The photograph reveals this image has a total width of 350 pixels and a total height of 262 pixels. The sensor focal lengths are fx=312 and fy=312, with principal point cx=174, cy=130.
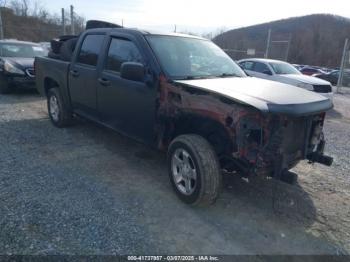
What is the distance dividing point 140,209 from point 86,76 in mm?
2552

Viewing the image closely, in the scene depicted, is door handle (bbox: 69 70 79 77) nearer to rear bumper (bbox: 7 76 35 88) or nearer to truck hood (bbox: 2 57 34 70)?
rear bumper (bbox: 7 76 35 88)

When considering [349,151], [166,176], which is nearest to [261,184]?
[166,176]

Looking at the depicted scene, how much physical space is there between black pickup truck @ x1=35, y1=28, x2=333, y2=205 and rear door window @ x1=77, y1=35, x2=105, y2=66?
0.02 metres

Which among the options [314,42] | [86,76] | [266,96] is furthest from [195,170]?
[314,42]

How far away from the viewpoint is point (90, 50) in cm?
500

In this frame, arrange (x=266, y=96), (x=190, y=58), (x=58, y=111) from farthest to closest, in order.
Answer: (x=58, y=111), (x=190, y=58), (x=266, y=96)

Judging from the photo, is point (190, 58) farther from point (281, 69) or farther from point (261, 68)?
point (281, 69)

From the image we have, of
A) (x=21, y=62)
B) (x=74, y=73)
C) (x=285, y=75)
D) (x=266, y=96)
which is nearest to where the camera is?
(x=266, y=96)

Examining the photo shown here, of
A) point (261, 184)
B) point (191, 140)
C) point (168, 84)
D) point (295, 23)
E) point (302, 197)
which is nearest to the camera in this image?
point (191, 140)

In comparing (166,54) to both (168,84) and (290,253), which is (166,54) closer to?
(168,84)

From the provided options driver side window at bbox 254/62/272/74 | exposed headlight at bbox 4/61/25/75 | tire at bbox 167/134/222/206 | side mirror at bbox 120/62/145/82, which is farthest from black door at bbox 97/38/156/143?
driver side window at bbox 254/62/272/74

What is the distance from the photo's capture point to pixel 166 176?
424 centimetres

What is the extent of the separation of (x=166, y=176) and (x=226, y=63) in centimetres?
186

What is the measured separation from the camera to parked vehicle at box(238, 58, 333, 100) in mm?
9656
